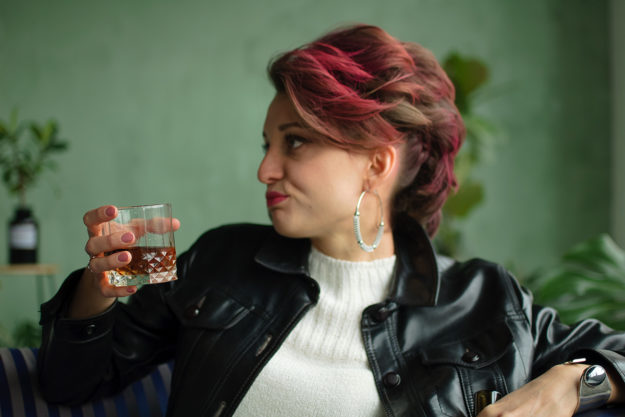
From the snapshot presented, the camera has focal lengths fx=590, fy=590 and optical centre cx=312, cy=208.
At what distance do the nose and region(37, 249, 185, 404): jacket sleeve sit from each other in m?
0.28

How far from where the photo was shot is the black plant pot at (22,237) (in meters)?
2.83

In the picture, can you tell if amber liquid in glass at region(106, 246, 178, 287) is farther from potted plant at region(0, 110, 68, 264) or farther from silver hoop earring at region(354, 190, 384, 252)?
potted plant at region(0, 110, 68, 264)

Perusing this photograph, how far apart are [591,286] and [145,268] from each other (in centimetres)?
125

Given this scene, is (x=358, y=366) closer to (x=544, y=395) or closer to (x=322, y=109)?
(x=544, y=395)

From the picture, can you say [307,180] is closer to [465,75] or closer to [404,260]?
[404,260]

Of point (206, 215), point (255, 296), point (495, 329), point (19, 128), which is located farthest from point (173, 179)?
point (495, 329)

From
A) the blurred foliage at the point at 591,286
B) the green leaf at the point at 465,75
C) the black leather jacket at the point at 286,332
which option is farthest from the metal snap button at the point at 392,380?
the green leaf at the point at 465,75

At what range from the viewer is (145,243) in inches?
36.4

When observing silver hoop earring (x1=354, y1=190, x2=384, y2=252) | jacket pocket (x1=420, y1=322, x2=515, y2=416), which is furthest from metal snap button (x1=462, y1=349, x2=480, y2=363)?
silver hoop earring (x1=354, y1=190, x2=384, y2=252)

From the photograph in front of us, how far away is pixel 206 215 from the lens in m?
3.74

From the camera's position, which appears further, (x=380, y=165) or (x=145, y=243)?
(x=380, y=165)

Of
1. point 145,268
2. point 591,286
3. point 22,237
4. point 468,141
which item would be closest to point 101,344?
point 145,268

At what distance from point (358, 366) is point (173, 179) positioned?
2.71 metres

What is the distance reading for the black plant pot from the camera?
111 inches
